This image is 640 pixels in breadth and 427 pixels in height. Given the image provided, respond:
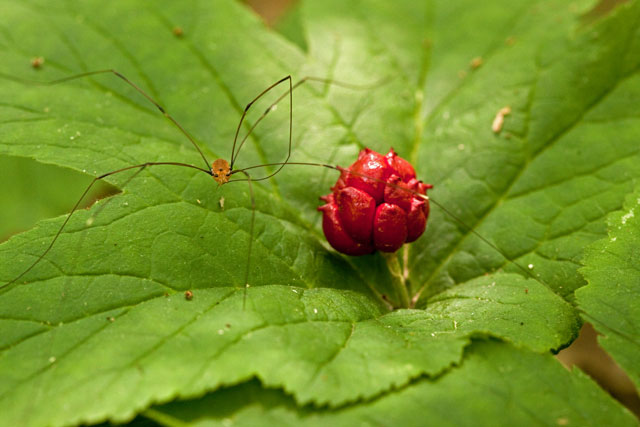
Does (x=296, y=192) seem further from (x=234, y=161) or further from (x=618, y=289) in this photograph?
(x=618, y=289)

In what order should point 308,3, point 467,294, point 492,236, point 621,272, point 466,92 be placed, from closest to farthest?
point 621,272, point 467,294, point 492,236, point 466,92, point 308,3

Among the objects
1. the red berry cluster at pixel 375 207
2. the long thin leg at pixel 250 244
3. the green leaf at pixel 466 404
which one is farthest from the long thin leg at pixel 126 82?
the green leaf at pixel 466 404

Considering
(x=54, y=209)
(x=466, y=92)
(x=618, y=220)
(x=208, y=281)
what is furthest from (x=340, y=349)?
(x=54, y=209)

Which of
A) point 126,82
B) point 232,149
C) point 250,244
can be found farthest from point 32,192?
point 250,244

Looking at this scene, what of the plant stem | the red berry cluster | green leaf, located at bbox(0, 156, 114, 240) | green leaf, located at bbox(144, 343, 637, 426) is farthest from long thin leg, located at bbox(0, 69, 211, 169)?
green leaf, located at bbox(0, 156, 114, 240)

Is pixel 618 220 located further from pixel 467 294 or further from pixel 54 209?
pixel 54 209

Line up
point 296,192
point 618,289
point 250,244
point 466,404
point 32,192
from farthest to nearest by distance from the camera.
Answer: point 32,192
point 296,192
point 250,244
point 618,289
point 466,404

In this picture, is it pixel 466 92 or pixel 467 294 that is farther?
pixel 466 92

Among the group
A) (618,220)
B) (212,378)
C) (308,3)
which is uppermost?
(308,3)
